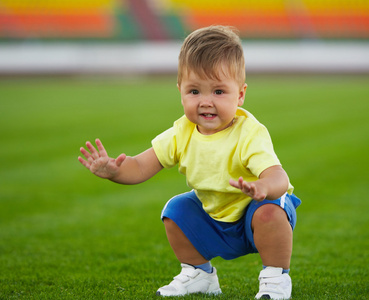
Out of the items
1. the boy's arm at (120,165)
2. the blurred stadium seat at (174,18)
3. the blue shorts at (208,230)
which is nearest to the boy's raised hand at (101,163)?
the boy's arm at (120,165)

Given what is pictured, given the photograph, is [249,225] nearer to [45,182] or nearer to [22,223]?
[22,223]

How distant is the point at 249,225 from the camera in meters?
2.46

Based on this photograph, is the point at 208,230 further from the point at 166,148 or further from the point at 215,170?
the point at 166,148

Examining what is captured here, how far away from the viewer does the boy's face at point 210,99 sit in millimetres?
2443

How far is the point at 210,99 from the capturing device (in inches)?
96.4

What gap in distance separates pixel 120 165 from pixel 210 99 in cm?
48

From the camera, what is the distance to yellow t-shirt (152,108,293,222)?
2418mm

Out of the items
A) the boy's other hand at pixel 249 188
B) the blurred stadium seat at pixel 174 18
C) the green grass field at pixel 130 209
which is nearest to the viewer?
the boy's other hand at pixel 249 188

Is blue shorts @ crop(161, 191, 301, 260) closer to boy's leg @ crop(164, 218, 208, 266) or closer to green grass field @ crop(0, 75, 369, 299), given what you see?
boy's leg @ crop(164, 218, 208, 266)

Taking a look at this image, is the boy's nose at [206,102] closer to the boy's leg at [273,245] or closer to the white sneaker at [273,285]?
the boy's leg at [273,245]

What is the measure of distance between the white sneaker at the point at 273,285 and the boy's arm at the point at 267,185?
379 millimetres

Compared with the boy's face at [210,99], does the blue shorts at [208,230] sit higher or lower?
lower

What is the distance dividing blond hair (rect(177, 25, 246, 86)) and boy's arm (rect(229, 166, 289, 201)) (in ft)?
1.45

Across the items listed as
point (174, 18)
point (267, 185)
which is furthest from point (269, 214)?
point (174, 18)
